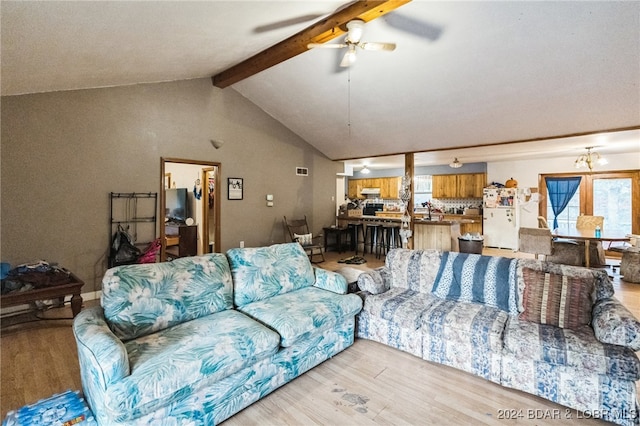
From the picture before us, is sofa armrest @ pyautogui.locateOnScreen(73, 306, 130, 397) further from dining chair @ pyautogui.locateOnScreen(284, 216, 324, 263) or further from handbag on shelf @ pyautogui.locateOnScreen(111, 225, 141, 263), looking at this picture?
dining chair @ pyautogui.locateOnScreen(284, 216, 324, 263)

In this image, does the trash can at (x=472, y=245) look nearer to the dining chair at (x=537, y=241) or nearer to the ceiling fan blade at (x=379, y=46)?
the dining chair at (x=537, y=241)

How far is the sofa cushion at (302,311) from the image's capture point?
223 cm

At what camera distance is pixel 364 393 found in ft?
7.14

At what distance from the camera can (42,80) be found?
3.29m

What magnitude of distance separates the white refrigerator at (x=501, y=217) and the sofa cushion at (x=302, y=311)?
20.8 ft

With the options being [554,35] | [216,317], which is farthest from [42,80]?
[554,35]

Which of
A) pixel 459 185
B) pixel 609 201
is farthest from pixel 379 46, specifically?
pixel 609 201

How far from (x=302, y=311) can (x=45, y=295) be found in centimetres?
261

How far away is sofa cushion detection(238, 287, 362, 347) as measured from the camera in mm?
2232

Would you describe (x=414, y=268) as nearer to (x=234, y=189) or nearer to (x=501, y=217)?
(x=234, y=189)

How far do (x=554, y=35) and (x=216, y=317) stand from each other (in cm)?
410

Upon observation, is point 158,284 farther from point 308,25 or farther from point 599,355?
point 308,25

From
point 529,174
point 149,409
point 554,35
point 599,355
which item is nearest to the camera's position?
point 149,409

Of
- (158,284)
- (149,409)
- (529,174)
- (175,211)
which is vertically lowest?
(149,409)
